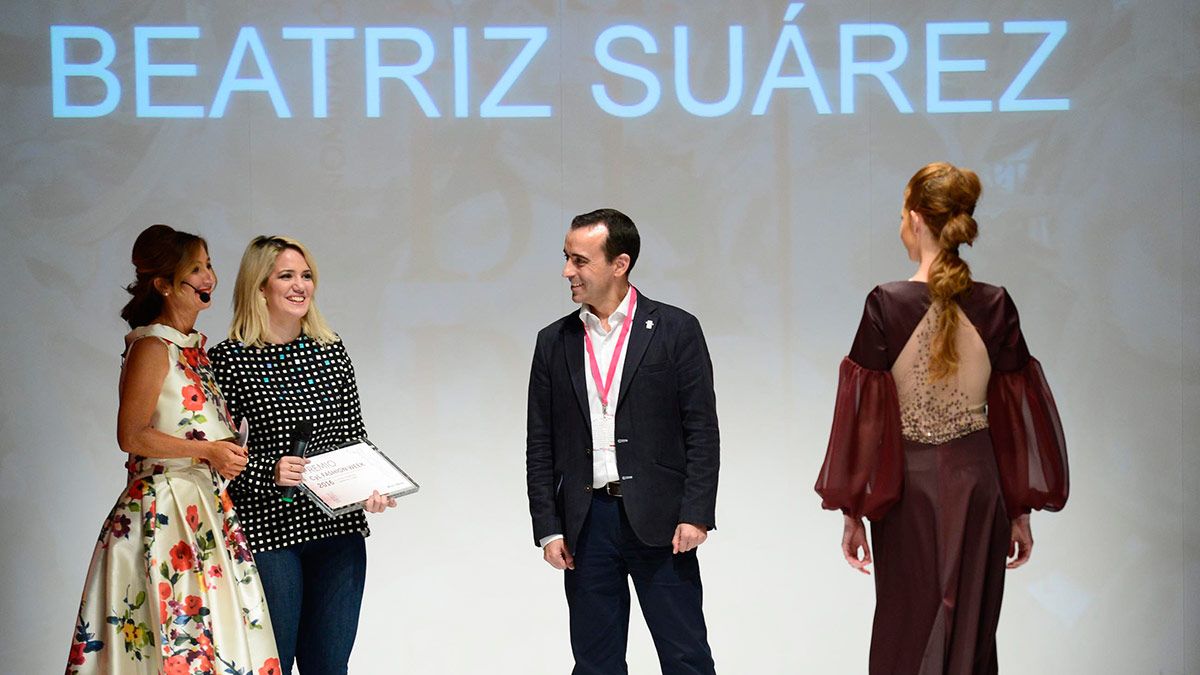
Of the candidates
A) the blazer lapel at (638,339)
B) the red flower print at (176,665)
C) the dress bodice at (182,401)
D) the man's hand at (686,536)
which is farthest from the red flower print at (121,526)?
the man's hand at (686,536)

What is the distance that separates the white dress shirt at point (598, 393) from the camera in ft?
11.7

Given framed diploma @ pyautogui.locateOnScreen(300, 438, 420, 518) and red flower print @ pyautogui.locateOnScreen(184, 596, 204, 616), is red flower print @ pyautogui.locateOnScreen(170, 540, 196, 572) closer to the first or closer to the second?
red flower print @ pyautogui.locateOnScreen(184, 596, 204, 616)

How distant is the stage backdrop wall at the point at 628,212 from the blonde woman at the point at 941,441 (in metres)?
1.73

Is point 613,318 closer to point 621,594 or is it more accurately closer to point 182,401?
point 621,594

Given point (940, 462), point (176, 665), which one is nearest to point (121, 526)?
point (176, 665)

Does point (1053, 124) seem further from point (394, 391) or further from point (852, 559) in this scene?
point (394, 391)

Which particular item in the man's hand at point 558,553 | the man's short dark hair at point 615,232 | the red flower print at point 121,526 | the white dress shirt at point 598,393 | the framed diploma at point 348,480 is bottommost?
the man's hand at point 558,553

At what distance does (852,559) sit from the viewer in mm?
3404

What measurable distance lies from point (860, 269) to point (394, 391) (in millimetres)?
1880

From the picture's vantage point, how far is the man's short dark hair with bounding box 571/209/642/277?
3.61 m

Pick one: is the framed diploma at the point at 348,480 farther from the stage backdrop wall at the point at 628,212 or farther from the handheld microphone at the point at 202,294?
the stage backdrop wall at the point at 628,212

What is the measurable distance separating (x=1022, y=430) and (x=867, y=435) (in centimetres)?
41

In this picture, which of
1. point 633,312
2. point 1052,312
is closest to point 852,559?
point 633,312

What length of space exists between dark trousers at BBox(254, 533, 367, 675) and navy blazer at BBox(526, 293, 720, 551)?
56cm
